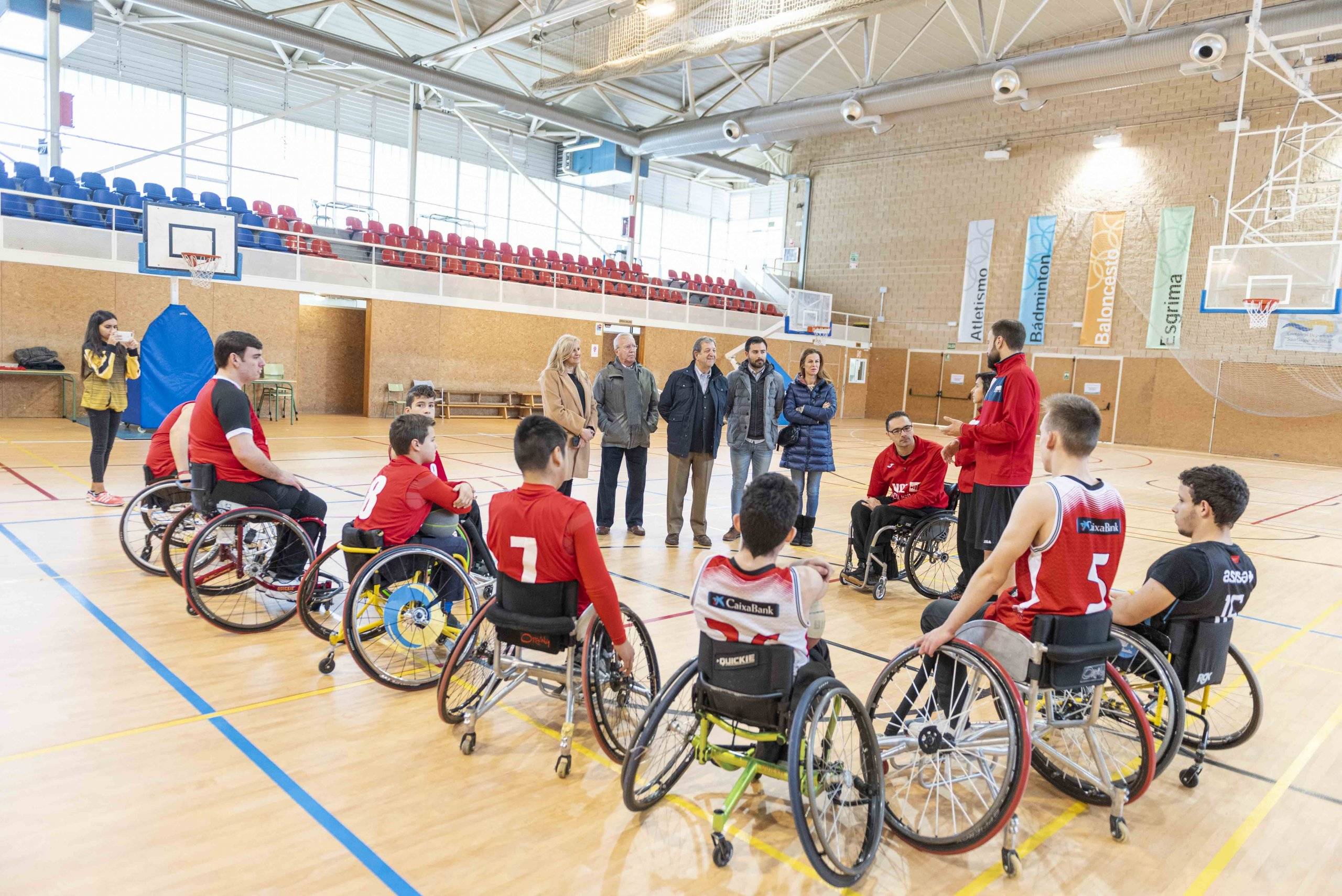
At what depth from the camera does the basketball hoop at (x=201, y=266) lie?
10555mm

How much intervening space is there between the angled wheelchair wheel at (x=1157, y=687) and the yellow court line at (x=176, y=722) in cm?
281

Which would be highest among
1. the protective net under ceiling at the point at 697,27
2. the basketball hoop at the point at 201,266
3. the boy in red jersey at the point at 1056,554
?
the protective net under ceiling at the point at 697,27

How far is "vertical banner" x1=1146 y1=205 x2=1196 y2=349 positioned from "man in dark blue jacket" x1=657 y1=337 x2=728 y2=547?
1566 centimetres

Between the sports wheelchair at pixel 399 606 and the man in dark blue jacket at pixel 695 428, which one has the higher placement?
the man in dark blue jacket at pixel 695 428

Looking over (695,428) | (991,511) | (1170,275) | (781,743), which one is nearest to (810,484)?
(695,428)

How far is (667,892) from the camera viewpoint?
2111 mm

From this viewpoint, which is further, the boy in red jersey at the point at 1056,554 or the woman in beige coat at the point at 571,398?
the woman in beige coat at the point at 571,398

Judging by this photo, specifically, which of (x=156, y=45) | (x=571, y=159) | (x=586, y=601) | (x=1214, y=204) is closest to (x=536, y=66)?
(x=571, y=159)

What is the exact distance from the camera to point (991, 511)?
4277 mm

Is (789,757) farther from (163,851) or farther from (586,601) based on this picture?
(163,851)

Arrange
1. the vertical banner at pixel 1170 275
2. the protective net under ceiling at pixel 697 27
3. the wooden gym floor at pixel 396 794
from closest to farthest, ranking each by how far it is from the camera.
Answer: the wooden gym floor at pixel 396 794, the protective net under ceiling at pixel 697 27, the vertical banner at pixel 1170 275

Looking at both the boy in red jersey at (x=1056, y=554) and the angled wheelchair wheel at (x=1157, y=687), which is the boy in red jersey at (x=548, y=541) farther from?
the angled wheelchair wheel at (x=1157, y=687)

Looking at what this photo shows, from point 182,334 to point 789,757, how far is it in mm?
11345

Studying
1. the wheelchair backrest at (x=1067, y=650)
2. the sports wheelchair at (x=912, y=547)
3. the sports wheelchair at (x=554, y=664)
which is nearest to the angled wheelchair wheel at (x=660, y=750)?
the sports wheelchair at (x=554, y=664)
